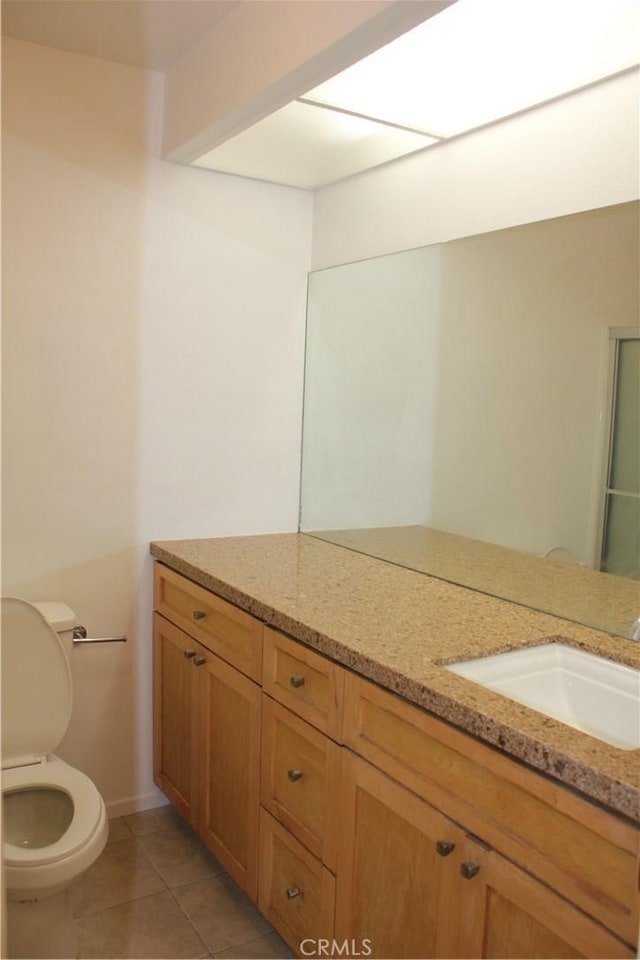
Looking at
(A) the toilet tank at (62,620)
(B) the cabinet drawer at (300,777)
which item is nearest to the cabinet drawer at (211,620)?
(B) the cabinet drawer at (300,777)

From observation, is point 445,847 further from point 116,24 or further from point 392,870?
→ point 116,24

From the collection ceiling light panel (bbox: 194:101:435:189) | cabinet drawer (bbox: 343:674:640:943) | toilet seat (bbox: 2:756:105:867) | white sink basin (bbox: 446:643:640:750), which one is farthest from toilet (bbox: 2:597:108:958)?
ceiling light panel (bbox: 194:101:435:189)

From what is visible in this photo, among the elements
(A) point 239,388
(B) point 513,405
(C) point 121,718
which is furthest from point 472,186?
(C) point 121,718

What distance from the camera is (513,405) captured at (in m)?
2.00

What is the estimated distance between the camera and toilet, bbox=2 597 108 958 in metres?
1.69

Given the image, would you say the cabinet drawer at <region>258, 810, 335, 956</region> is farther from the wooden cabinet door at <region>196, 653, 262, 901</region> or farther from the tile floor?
the tile floor

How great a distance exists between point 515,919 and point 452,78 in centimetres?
175

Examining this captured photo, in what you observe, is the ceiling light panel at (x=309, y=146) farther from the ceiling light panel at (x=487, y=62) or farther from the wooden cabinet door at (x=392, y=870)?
the wooden cabinet door at (x=392, y=870)

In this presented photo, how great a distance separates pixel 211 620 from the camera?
6.99 ft

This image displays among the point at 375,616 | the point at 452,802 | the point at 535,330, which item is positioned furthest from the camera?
the point at 535,330

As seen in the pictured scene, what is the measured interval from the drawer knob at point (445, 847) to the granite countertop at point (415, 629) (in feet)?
0.67

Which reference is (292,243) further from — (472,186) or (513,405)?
(513,405)

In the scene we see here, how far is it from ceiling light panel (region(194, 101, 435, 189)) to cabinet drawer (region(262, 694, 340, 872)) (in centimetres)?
151

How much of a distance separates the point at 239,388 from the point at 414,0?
1433mm
